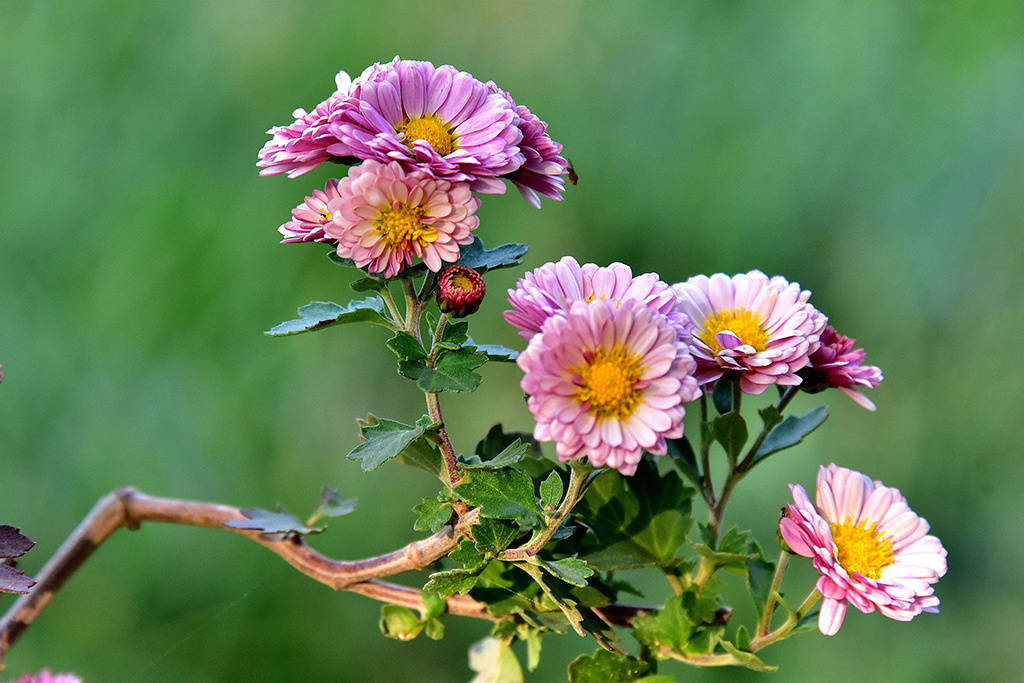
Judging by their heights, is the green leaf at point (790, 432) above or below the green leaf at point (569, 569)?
above

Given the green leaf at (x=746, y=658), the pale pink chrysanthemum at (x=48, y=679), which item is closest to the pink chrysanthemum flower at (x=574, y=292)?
the green leaf at (x=746, y=658)

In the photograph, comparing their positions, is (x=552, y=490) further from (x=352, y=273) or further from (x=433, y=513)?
(x=352, y=273)

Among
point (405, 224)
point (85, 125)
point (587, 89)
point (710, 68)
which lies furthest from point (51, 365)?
point (405, 224)

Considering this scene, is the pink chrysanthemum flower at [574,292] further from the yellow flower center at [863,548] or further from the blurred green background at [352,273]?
the blurred green background at [352,273]

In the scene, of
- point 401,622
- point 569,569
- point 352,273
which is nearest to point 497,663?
point 401,622

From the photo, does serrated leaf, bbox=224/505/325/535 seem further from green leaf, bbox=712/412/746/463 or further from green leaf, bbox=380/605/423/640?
green leaf, bbox=712/412/746/463

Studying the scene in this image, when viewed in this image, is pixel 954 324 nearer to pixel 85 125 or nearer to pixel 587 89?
pixel 587 89
